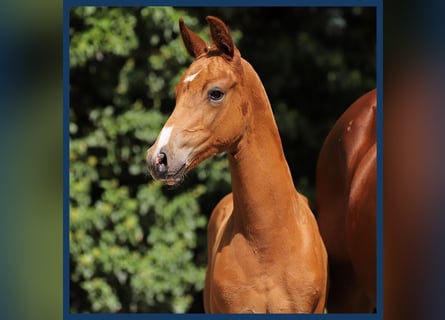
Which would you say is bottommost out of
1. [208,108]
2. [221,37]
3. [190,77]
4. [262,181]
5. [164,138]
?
[262,181]

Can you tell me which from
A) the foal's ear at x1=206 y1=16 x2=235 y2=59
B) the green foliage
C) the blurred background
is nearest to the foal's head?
Answer: the foal's ear at x1=206 y1=16 x2=235 y2=59

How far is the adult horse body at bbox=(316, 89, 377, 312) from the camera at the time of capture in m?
3.59

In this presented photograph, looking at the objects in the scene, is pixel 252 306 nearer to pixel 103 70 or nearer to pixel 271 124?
pixel 271 124

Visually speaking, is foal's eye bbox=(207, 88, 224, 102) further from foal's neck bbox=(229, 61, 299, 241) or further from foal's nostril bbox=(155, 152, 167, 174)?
foal's nostril bbox=(155, 152, 167, 174)

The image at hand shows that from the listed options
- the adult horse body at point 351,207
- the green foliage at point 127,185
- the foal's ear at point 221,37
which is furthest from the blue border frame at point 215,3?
the green foliage at point 127,185

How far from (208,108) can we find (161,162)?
0.98 feet

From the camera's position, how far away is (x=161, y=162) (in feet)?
8.96

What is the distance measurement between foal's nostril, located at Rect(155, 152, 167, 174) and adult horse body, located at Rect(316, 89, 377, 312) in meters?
1.19
